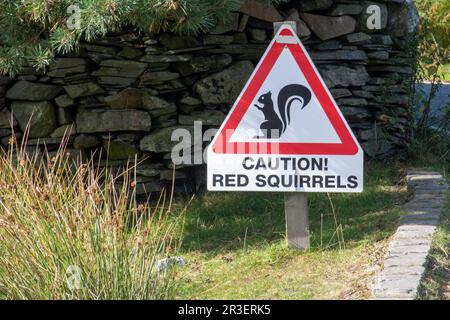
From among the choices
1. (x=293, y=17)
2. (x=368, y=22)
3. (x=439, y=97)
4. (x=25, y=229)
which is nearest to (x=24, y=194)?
(x=25, y=229)

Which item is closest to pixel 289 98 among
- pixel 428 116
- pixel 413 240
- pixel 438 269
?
pixel 413 240

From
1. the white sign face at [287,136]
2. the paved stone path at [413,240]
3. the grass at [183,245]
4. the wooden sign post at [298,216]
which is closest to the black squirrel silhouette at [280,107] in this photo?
the white sign face at [287,136]

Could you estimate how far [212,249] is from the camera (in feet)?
18.1

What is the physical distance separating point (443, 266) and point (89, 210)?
1905 millimetres

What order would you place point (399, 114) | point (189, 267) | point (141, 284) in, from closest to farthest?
1. point (141, 284)
2. point (189, 267)
3. point (399, 114)

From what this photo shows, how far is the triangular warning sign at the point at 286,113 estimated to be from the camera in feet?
15.8

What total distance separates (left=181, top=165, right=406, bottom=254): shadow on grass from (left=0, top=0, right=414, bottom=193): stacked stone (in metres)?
0.50

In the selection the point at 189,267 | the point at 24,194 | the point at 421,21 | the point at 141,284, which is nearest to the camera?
the point at 141,284

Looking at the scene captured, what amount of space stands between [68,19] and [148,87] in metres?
1.29

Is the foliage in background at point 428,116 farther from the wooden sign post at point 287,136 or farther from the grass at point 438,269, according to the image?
the wooden sign post at point 287,136

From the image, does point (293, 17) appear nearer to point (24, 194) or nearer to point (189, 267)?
point (189, 267)

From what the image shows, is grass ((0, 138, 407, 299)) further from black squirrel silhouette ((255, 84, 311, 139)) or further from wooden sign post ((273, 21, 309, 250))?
black squirrel silhouette ((255, 84, 311, 139))

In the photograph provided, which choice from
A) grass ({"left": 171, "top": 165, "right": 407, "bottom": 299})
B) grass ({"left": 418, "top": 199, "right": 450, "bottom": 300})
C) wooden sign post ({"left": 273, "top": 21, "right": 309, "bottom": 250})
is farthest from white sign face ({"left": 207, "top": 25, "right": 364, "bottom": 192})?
grass ({"left": 418, "top": 199, "right": 450, "bottom": 300})

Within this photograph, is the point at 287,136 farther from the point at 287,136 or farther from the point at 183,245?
the point at 183,245
